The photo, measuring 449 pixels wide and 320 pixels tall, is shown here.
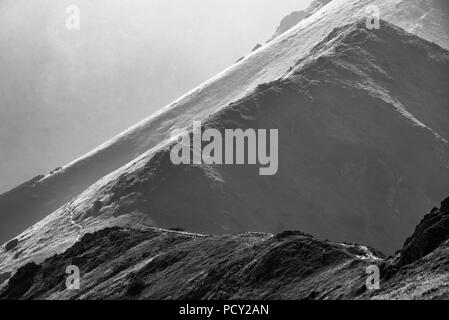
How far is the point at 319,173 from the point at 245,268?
9275 centimetres

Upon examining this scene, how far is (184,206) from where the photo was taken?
137 metres

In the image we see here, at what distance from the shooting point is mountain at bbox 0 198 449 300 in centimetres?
4616

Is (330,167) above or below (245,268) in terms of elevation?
above

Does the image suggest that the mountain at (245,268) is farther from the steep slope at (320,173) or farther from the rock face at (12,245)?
the rock face at (12,245)

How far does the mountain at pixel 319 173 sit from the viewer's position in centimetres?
13825

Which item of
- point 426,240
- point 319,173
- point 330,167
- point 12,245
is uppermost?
point 330,167

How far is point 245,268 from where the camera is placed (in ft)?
199

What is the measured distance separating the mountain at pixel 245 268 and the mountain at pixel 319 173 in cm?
4502

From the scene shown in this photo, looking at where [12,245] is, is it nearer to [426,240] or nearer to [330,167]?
[330,167]

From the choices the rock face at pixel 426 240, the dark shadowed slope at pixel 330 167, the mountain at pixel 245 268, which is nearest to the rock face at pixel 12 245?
the dark shadowed slope at pixel 330 167

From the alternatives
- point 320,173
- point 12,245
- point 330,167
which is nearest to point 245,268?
point 320,173

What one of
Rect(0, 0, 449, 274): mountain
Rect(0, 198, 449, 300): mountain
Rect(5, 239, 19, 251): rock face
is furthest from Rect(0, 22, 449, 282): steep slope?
Rect(0, 198, 449, 300): mountain

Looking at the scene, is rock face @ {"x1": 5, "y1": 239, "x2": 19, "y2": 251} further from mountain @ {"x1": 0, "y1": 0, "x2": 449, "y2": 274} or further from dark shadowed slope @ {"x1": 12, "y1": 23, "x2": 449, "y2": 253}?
dark shadowed slope @ {"x1": 12, "y1": 23, "x2": 449, "y2": 253}

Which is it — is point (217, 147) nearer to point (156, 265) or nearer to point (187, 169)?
point (187, 169)
